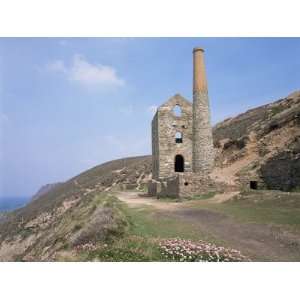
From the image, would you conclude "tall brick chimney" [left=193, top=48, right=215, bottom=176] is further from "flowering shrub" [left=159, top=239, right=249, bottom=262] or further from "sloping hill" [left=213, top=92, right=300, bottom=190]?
"flowering shrub" [left=159, top=239, right=249, bottom=262]

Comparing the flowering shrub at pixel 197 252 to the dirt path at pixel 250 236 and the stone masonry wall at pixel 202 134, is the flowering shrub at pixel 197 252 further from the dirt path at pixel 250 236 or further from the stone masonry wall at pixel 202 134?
the stone masonry wall at pixel 202 134

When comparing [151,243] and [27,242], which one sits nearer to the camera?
[151,243]

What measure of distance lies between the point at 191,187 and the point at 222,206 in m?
4.83

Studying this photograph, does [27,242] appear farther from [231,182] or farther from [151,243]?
[151,243]

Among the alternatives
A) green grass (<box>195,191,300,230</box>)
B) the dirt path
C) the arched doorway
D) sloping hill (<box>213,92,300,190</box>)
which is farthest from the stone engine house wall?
the dirt path

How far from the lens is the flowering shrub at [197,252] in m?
7.63

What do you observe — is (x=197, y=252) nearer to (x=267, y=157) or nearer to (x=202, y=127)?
(x=267, y=157)

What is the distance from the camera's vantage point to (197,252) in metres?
7.97

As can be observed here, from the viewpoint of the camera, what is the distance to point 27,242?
26891mm

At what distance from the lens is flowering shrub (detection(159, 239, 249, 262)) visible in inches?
301

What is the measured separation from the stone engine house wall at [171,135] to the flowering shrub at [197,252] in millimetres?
19151
